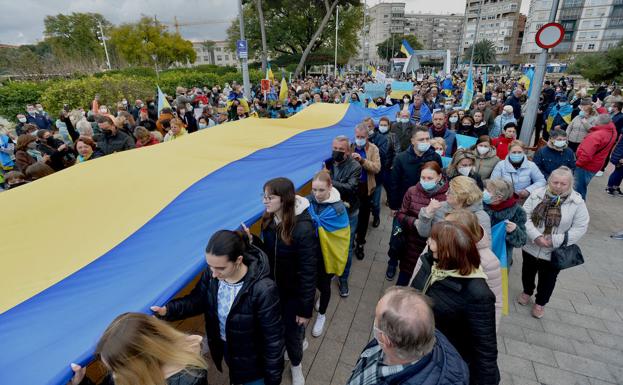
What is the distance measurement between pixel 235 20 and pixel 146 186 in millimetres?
47101

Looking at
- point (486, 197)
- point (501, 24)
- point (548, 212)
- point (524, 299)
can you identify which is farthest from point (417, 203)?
point (501, 24)

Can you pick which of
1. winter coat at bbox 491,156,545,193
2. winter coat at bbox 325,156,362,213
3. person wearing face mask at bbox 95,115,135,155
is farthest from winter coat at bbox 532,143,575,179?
Result: person wearing face mask at bbox 95,115,135,155

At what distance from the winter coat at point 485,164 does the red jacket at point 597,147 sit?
7.48ft

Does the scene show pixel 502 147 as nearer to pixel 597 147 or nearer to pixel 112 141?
pixel 597 147

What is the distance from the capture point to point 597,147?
5438mm

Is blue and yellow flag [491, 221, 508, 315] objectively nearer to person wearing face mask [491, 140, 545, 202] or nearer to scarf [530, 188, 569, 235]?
scarf [530, 188, 569, 235]

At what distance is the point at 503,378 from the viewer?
115 inches

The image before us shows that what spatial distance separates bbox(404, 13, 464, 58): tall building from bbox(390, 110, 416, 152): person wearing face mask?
515ft

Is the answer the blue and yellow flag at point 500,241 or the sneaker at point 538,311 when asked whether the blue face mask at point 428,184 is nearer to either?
the blue and yellow flag at point 500,241

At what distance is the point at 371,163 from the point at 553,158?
2.70 meters

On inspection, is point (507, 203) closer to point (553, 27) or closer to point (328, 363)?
point (328, 363)

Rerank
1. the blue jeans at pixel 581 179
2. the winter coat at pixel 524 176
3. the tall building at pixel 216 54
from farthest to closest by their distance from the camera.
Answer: the tall building at pixel 216 54
the blue jeans at pixel 581 179
the winter coat at pixel 524 176

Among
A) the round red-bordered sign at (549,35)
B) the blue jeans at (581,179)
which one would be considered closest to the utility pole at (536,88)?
the round red-bordered sign at (549,35)

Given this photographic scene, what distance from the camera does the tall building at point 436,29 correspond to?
470 feet
